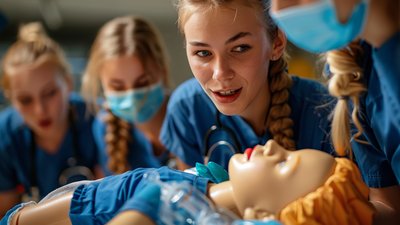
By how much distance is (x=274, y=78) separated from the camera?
1438 mm

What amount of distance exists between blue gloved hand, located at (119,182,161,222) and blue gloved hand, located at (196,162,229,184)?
0.62ft

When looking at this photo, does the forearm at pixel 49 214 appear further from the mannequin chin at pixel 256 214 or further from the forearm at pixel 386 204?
the forearm at pixel 386 204

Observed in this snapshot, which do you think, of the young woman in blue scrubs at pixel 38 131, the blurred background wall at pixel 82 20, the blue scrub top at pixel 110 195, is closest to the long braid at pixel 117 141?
the young woman in blue scrubs at pixel 38 131

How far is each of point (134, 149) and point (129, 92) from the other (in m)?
0.26

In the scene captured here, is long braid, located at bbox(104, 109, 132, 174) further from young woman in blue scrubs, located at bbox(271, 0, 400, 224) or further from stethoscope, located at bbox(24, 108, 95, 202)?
young woman in blue scrubs, located at bbox(271, 0, 400, 224)

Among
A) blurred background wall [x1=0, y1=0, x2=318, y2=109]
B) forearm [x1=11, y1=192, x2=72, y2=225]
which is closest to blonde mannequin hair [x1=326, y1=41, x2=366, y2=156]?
forearm [x1=11, y1=192, x2=72, y2=225]

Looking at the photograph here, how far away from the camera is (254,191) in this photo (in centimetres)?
97

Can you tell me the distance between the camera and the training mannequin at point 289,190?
0.91 m

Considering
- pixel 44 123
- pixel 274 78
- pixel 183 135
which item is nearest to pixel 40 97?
pixel 44 123

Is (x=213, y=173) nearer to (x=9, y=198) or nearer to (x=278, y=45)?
(x=278, y=45)

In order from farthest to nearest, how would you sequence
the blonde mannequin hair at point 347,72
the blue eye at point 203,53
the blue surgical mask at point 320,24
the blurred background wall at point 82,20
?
the blurred background wall at point 82,20 < the blue eye at point 203,53 < the blonde mannequin hair at point 347,72 < the blue surgical mask at point 320,24

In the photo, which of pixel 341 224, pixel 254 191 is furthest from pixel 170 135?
pixel 341 224

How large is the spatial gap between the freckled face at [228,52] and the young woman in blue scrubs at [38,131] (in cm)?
97

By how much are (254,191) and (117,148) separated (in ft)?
3.62
